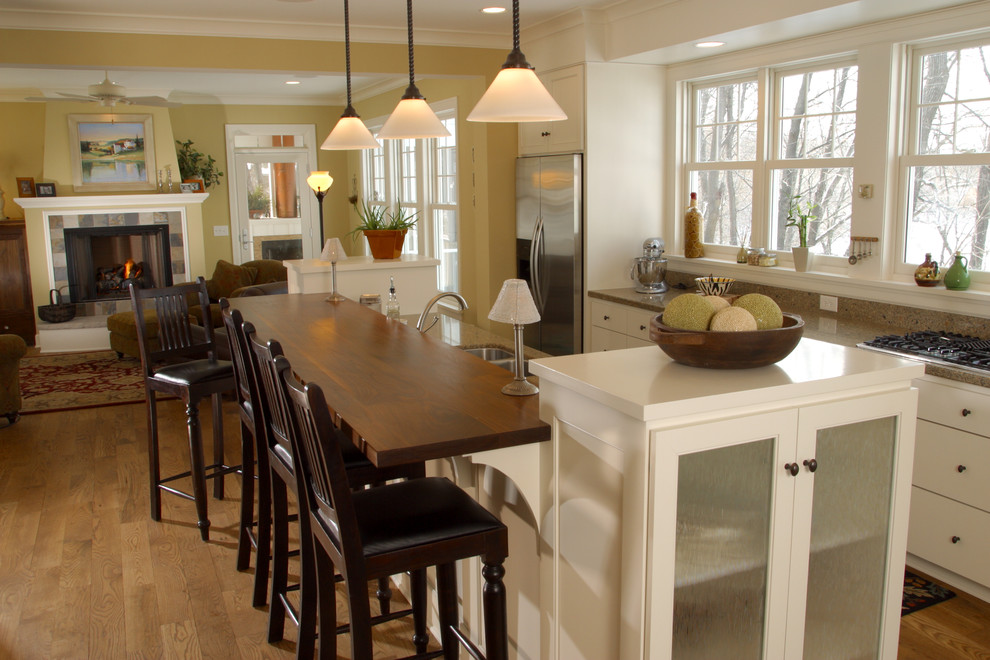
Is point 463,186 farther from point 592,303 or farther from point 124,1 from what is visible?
point 124,1

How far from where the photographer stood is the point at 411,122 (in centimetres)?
292

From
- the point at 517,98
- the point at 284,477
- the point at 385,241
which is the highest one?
the point at 517,98

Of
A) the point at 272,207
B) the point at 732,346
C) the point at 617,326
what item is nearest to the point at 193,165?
the point at 272,207

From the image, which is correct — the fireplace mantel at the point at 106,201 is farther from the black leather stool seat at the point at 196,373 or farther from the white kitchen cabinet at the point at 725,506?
the white kitchen cabinet at the point at 725,506

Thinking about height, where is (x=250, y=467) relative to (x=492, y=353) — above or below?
below

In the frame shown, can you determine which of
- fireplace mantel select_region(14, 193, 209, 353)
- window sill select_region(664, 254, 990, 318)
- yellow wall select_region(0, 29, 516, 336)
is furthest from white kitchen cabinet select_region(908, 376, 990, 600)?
fireplace mantel select_region(14, 193, 209, 353)

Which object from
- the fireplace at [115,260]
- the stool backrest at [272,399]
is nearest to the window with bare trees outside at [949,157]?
the stool backrest at [272,399]

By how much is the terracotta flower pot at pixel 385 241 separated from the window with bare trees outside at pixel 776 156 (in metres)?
1.99

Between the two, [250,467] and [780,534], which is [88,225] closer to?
[250,467]

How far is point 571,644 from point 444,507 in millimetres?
435

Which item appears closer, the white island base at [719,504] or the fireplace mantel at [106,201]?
the white island base at [719,504]

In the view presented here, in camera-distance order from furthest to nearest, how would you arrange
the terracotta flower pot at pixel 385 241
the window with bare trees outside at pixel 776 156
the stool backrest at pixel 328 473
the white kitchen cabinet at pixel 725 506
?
the terracotta flower pot at pixel 385 241, the window with bare trees outside at pixel 776 156, the stool backrest at pixel 328 473, the white kitchen cabinet at pixel 725 506

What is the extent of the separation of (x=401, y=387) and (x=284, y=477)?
0.45 metres

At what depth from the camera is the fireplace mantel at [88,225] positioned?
817cm
